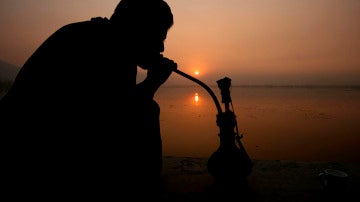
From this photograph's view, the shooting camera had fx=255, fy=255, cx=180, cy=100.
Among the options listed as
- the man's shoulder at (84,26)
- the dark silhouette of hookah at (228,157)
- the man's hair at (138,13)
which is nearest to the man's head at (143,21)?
the man's hair at (138,13)

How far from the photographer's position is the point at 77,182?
132 cm

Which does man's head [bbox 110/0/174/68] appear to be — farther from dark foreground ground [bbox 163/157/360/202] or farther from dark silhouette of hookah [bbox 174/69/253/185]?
dark foreground ground [bbox 163/157/360/202]

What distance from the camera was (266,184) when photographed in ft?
7.66

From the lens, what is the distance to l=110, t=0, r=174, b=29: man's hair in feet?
5.31

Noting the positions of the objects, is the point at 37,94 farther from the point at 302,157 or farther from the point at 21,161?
the point at 302,157

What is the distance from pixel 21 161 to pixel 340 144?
9917mm

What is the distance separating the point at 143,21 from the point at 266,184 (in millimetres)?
1778

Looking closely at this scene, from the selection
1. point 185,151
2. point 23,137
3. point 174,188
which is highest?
point 23,137

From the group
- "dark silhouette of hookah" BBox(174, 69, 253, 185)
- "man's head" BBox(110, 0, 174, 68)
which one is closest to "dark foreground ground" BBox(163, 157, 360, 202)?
"dark silhouette of hookah" BBox(174, 69, 253, 185)

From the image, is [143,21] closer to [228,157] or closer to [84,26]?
[84,26]

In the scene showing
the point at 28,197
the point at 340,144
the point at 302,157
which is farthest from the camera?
the point at 340,144

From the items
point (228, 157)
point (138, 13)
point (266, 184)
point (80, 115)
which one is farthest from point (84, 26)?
point (266, 184)

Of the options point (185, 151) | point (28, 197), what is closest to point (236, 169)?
point (28, 197)

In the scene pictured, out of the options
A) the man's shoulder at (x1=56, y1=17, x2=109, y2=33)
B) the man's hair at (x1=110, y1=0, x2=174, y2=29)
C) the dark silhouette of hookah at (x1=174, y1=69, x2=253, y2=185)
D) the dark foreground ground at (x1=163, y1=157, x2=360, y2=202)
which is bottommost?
the dark foreground ground at (x1=163, y1=157, x2=360, y2=202)
